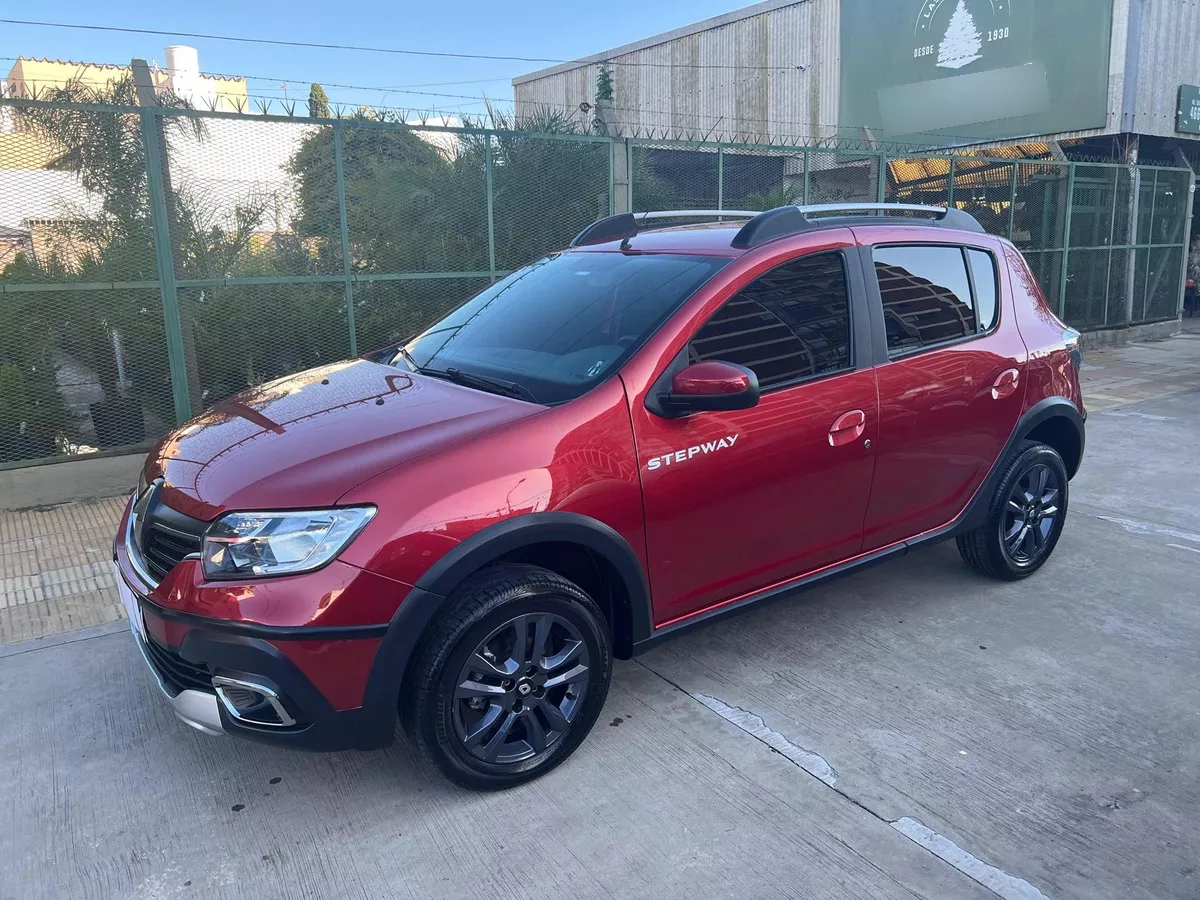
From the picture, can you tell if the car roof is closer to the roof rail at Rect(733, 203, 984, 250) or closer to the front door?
the roof rail at Rect(733, 203, 984, 250)

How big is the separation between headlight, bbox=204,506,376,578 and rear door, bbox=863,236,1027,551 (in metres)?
2.19

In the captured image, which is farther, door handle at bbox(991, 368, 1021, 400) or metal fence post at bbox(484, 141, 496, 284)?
metal fence post at bbox(484, 141, 496, 284)

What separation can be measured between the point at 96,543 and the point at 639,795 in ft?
12.7

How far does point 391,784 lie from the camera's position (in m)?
3.06

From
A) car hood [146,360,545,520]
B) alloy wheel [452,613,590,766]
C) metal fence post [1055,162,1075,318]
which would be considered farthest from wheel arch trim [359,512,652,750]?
metal fence post [1055,162,1075,318]

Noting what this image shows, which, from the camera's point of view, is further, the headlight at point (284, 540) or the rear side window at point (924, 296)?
the rear side window at point (924, 296)

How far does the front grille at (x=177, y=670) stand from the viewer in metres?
2.73

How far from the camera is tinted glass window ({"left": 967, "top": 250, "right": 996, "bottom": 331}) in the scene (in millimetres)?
4312

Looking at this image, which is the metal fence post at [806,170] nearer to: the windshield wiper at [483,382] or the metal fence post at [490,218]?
the metal fence post at [490,218]

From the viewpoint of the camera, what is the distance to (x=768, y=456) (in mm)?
3381

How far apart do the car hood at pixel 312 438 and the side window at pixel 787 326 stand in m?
0.79

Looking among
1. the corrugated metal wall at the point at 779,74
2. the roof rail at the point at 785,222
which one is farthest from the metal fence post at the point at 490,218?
the corrugated metal wall at the point at 779,74

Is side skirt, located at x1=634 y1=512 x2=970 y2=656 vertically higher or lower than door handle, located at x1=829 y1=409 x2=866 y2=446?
lower

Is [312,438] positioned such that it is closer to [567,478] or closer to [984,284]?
[567,478]
